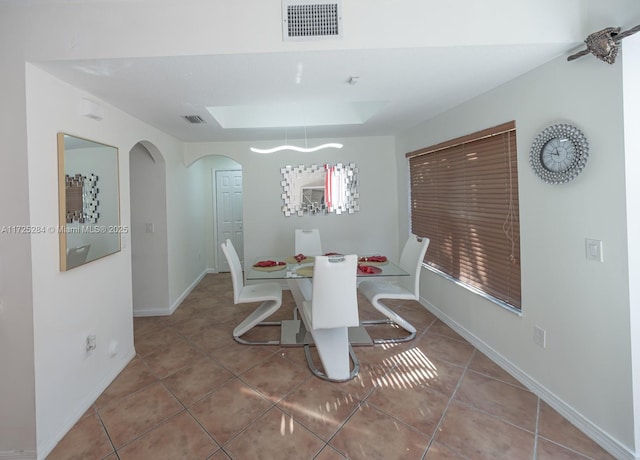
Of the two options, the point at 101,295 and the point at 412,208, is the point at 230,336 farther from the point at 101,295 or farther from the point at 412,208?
the point at 412,208

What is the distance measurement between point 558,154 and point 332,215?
288cm

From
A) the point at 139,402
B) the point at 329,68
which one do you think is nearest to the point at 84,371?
the point at 139,402

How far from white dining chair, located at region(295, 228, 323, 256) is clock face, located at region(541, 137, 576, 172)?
2.55m

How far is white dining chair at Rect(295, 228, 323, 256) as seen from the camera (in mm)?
3797

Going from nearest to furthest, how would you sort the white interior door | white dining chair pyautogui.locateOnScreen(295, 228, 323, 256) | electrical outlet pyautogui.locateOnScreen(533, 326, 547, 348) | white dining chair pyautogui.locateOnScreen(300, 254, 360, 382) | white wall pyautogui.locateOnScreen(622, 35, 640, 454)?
white wall pyautogui.locateOnScreen(622, 35, 640, 454), electrical outlet pyautogui.locateOnScreen(533, 326, 547, 348), white dining chair pyautogui.locateOnScreen(300, 254, 360, 382), white dining chair pyautogui.locateOnScreen(295, 228, 323, 256), the white interior door

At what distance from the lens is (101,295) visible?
2.23 metres

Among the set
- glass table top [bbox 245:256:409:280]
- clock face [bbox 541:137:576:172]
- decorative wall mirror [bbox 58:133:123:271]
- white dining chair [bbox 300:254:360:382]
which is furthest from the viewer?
glass table top [bbox 245:256:409:280]

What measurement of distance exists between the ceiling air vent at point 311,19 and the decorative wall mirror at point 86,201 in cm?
155

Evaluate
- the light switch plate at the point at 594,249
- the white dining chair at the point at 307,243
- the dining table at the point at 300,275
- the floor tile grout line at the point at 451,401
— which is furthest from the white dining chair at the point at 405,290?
the light switch plate at the point at 594,249

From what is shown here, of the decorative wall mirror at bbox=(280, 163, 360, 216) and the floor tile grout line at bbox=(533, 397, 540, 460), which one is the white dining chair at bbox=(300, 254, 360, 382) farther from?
the decorative wall mirror at bbox=(280, 163, 360, 216)

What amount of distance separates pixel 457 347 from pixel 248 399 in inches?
74.1

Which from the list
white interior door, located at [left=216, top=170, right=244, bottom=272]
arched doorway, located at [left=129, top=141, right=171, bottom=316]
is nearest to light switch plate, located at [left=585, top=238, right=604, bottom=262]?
arched doorway, located at [left=129, top=141, right=171, bottom=316]

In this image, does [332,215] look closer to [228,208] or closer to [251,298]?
[251,298]

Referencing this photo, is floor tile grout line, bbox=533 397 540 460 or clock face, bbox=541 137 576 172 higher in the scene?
clock face, bbox=541 137 576 172
